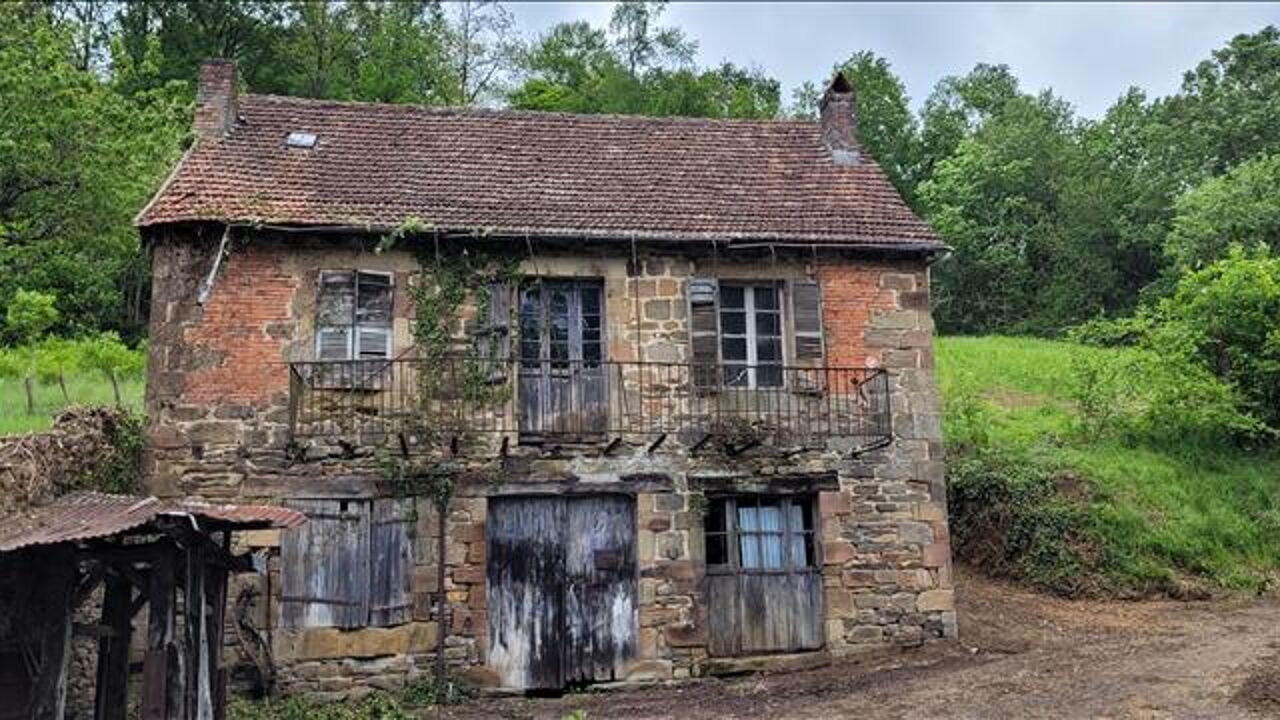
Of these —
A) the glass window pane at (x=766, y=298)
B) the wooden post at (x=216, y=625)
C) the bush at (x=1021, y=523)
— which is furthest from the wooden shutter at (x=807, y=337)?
the wooden post at (x=216, y=625)

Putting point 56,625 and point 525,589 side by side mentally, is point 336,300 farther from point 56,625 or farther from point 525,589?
point 56,625

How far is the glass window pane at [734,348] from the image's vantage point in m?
13.9

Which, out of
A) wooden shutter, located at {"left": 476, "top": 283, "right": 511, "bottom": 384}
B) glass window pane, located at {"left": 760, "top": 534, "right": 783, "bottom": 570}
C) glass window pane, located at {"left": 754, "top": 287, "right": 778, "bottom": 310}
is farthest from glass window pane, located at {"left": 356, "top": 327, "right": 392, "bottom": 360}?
glass window pane, located at {"left": 760, "top": 534, "right": 783, "bottom": 570}

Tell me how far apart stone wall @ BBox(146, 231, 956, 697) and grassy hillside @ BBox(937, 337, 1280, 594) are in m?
3.18

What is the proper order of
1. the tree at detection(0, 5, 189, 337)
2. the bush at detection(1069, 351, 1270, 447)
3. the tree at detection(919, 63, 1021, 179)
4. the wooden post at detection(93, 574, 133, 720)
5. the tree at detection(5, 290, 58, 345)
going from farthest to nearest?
the tree at detection(919, 63, 1021, 179)
the tree at detection(0, 5, 189, 337)
the bush at detection(1069, 351, 1270, 447)
the tree at detection(5, 290, 58, 345)
the wooden post at detection(93, 574, 133, 720)

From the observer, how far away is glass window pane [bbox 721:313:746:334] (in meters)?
14.0

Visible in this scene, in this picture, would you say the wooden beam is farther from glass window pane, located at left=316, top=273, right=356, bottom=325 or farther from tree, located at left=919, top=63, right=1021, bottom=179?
tree, located at left=919, top=63, right=1021, bottom=179

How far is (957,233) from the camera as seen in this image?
35312 millimetres

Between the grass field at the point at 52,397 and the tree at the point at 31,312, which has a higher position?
the tree at the point at 31,312

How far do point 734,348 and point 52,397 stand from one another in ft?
41.5

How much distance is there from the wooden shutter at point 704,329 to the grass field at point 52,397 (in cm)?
841

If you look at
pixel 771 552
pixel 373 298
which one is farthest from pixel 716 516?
pixel 373 298

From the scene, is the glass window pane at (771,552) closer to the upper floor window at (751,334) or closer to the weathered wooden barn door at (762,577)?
the weathered wooden barn door at (762,577)

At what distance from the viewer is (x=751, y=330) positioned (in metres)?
14.0
